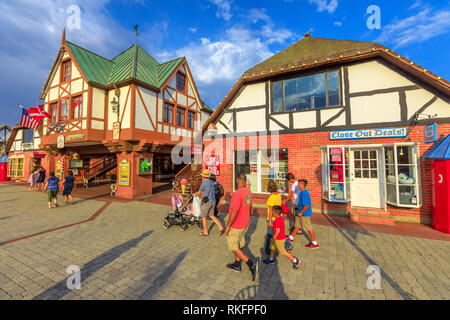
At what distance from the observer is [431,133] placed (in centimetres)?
575

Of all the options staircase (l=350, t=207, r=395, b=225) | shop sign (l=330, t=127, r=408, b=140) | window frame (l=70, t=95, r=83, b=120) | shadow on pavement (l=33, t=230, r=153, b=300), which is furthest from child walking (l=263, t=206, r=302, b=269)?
window frame (l=70, t=95, r=83, b=120)

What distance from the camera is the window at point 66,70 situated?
39.0 ft

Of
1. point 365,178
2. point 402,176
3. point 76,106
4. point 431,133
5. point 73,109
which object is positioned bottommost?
point 365,178

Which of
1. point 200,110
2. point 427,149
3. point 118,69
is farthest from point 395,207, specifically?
point 118,69

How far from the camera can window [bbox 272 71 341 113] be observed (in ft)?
24.0

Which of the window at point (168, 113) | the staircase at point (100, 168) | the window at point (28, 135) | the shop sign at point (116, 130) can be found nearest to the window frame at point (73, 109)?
the shop sign at point (116, 130)

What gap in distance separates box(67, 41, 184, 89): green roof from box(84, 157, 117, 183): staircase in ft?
32.7

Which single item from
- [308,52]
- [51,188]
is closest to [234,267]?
[51,188]

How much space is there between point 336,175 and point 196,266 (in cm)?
602

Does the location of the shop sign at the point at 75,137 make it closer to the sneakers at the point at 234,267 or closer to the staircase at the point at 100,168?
the staircase at the point at 100,168

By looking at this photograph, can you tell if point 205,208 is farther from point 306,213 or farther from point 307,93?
point 307,93

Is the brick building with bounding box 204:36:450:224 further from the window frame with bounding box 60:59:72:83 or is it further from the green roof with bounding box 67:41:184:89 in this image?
the window frame with bounding box 60:59:72:83

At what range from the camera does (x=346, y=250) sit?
→ 13.9 feet

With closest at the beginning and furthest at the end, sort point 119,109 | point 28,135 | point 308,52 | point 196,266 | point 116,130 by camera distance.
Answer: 1. point 196,266
2. point 308,52
3. point 116,130
4. point 119,109
5. point 28,135
